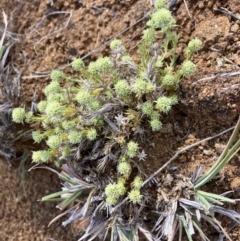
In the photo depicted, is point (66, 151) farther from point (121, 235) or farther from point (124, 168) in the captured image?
point (121, 235)

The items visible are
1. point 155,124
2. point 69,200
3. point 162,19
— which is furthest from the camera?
point 69,200

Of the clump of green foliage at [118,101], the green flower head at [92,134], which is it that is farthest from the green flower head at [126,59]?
the green flower head at [92,134]

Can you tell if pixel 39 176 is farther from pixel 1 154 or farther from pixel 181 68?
pixel 181 68

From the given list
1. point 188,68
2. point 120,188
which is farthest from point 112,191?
point 188,68

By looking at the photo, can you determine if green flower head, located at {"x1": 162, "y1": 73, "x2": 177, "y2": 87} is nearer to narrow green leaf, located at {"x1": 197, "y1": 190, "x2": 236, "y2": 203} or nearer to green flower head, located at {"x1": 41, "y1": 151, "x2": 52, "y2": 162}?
narrow green leaf, located at {"x1": 197, "y1": 190, "x2": 236, "y2": 203}

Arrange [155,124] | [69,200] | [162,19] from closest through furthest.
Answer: [162,19] < [155,124] < [69,200]

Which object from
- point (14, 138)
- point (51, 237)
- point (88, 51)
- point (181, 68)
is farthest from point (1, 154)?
point (181, 68)

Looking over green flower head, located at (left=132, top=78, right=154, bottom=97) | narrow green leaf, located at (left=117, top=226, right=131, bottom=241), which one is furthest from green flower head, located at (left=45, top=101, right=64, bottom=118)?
narrow green leaf, located at (left=117, top=226, right=131, bottom=241)

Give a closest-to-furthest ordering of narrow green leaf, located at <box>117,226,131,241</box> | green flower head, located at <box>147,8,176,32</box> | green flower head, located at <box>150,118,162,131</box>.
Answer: green flower head, located at <box>147,8,176,32</box>
green flower head, located at <box>150,118,162,131</box>
narrow green leaf, located at <box>117,226,131,241</box>

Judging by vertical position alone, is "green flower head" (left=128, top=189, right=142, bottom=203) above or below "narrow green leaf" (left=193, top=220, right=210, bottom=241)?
above
